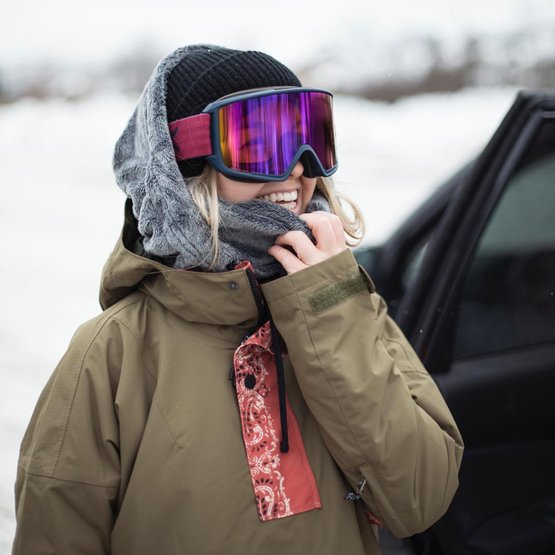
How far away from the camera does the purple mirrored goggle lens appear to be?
154 cm

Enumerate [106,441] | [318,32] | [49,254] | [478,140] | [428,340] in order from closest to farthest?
Result: 1. [106,441]
2. [428,340]
3. [49,254]
4. [478,140]
5. [318,32]

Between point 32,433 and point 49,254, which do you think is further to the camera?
point 49,254

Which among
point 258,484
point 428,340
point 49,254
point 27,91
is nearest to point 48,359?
point 49,254

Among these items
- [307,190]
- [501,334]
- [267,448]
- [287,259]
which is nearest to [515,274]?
[501,334]

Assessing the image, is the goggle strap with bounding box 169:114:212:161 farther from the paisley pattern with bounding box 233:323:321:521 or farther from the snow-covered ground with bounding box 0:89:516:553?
the snow-covered ground with bounding box 0:89:516:553

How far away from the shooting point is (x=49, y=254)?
593 centimetres

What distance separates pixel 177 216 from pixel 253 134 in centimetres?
26

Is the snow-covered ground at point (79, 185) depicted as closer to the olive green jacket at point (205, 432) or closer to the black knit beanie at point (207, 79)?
the olive green jacket at point (205, 432)

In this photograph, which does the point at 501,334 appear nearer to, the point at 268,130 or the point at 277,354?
the point at 277,354

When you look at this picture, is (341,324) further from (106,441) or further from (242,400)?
(106,441)

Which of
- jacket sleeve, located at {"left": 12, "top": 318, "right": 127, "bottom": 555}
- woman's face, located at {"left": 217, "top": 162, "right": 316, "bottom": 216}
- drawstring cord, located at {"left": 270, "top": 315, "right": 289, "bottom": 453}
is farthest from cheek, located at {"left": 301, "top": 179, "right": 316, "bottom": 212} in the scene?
jacket sleeve, located at {"left": 12, "top": 318, "right": 127, "bottom": 555}

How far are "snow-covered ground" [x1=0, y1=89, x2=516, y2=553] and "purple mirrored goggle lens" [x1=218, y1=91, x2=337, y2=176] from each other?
106 inches

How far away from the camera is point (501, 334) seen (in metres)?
2.19

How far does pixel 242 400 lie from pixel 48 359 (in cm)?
316
